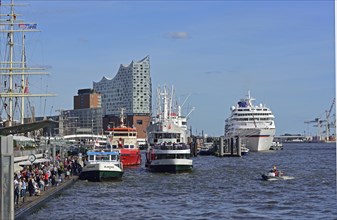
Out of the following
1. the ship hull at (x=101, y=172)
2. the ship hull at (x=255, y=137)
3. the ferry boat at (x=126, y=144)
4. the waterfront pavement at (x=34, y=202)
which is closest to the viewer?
the waterfront pavement at (x=34, y=202)

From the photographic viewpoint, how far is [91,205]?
1928 inches

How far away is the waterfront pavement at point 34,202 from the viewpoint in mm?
38125

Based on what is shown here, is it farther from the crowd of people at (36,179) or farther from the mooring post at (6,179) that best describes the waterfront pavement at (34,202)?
the mooring post at (6,179)

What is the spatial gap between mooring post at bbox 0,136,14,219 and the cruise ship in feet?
516

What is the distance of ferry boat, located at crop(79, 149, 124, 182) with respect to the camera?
66438mm

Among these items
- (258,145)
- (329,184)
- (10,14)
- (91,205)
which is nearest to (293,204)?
(91,205)

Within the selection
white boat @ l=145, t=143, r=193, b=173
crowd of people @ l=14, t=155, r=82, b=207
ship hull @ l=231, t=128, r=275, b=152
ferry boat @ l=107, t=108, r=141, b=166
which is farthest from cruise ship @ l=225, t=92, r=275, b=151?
crowd of people @ l=14, t=155, r=82, b=207

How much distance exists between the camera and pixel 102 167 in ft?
218

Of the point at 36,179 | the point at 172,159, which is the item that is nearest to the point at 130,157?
the point at 172,159

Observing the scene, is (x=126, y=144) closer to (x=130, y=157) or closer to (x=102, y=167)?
(x=130, y=157)

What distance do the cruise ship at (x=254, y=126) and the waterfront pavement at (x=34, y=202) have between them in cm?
12486

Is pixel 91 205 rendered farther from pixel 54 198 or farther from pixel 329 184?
pixel 329 184

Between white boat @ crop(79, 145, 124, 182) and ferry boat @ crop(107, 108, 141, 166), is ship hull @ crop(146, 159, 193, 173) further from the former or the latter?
ferry boat @ crop(107, 108, 141, 166)

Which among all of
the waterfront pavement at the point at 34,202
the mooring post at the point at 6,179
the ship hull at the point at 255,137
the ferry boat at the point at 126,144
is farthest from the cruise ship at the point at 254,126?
the mooring post at the point at 6,179
